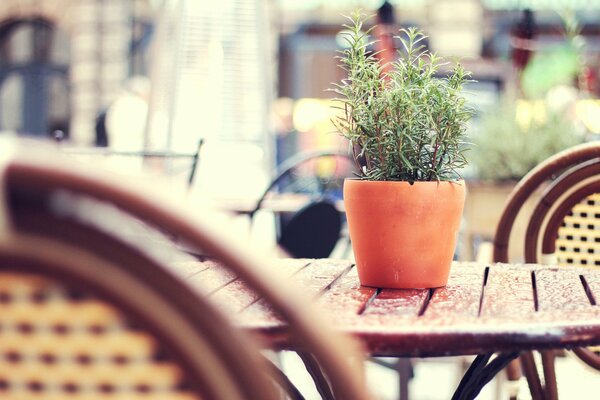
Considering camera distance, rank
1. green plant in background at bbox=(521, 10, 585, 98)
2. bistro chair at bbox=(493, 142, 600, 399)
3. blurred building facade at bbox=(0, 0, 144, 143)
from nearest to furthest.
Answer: bistro chair at bbox=(493, 142, 600, 399) < green plant in background at bbox=(521, 10, 585, 98) < blurred building facade at bbox=(0, 0, 144, 143)

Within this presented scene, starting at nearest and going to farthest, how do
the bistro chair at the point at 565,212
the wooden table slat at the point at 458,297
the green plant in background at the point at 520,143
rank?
the wooden table slat at the point at 458,297 < the bistro chair at the point at 565,212 < the green plant in background at the point at 520,143

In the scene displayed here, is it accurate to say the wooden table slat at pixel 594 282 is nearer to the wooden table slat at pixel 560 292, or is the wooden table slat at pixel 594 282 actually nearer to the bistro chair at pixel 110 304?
the wooden table slat at pixel 560 292

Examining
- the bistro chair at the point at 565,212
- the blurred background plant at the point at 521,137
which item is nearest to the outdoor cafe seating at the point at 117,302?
the bistro chair at the point at 565,212

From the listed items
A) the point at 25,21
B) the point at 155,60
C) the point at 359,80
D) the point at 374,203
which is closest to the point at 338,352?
the point at 374,203

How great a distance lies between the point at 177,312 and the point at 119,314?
49 millimetres

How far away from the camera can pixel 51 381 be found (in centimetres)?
76

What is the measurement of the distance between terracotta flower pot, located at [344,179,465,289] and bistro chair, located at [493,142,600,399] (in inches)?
24.1

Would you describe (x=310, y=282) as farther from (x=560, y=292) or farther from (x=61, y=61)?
(x=61, y=61)

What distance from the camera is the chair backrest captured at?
198cm

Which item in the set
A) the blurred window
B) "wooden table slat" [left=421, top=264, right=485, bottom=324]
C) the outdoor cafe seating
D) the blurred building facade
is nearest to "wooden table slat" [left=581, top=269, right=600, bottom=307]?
"wooden table slat" [left=421, top=264, right=485, bottom=324]

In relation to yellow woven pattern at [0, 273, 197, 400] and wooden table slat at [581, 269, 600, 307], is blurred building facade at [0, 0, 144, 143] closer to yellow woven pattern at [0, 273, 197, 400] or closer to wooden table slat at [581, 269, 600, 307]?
wooden table slat at [581, 269, 600, 307]

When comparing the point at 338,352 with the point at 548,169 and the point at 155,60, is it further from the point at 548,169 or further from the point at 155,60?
the point at 155,60

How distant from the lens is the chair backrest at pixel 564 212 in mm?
1979

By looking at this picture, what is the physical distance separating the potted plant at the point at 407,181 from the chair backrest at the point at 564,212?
1.95ft
